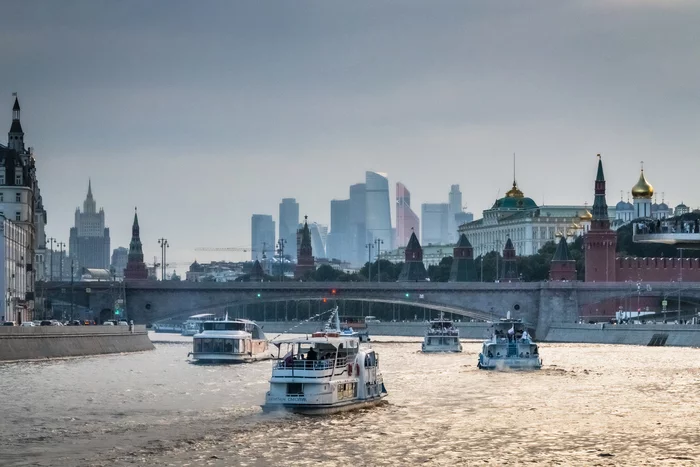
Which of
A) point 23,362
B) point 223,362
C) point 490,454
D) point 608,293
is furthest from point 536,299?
point 490,454

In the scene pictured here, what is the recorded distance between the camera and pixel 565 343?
16588 centimetres

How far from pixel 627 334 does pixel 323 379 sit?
302 ft

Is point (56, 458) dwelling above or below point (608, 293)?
below

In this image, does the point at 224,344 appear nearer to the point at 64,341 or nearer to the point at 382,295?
the point at 64,341

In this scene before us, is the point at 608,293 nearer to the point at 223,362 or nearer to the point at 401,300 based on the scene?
the point at 401,300

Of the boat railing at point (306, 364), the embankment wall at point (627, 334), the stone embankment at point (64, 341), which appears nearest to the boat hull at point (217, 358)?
the stone embankment at point (64, 341)

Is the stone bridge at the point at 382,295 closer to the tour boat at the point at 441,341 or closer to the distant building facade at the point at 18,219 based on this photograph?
the distant building facade at the point at 18,219

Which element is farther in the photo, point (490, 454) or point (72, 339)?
point (72, 339)

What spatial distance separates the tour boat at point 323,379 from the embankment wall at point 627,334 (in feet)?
251

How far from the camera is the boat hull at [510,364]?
107 m

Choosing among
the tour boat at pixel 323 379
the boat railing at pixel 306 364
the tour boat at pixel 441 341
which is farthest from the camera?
the tour boat at pixel 441 341

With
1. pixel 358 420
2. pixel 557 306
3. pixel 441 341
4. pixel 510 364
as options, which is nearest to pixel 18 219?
pixel 441 341

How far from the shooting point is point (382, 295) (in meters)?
173

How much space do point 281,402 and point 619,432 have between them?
1343 cm
